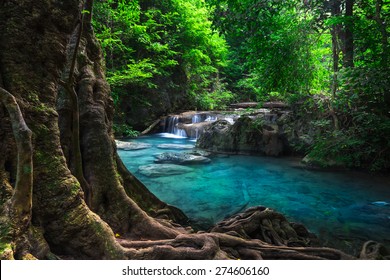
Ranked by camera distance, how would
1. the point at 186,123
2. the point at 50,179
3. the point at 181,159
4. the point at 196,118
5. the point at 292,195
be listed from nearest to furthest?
the point at 50,179 < the point at 292,195 < the point at 181,159 < the point at 186,123 < the point at 196,118

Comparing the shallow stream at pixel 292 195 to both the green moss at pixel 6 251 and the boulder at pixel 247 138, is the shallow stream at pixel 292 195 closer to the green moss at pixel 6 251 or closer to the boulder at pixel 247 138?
the boulder at pixel 247 138

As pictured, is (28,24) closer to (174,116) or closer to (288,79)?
(288,79)

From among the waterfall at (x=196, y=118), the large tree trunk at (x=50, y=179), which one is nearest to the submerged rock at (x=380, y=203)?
the large tree trunk at (x=50, y=179)

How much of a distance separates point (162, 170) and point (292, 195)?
15.4ft

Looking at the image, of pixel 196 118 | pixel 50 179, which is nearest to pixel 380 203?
pixel 50 179

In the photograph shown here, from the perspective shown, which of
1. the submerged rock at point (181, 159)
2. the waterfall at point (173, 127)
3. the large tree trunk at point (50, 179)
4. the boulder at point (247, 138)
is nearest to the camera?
the large tree trunk at point (50, 179)

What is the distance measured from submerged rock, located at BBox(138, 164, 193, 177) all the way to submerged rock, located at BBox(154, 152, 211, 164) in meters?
0.79

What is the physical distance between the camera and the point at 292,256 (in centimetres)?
363

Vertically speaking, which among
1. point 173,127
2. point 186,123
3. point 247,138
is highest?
point 186,123

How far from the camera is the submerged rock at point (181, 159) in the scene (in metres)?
12.2

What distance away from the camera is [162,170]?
10.5m

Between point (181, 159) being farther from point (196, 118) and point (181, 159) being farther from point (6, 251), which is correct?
point (6, 251)

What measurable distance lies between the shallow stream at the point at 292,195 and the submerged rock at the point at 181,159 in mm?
455

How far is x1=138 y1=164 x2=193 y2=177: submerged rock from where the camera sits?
10180mm
